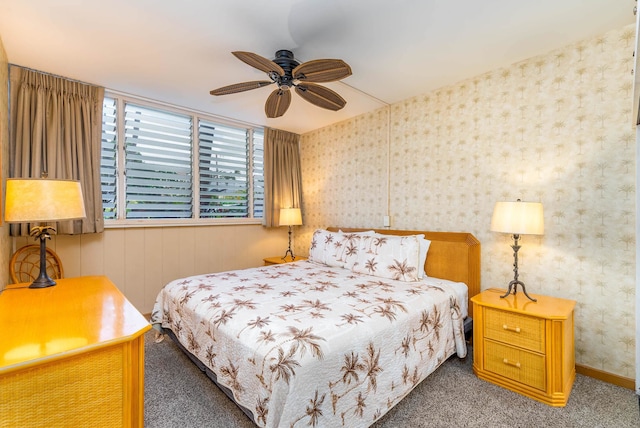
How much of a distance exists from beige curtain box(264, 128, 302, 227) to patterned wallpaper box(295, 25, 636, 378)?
167cm

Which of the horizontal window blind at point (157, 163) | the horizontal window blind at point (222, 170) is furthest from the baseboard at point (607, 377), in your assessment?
the horizontal window blind at point (157, 163)

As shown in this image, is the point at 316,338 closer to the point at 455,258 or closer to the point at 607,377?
the point at 455,258

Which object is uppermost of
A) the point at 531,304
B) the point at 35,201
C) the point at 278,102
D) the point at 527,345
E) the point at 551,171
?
the point at 278,102

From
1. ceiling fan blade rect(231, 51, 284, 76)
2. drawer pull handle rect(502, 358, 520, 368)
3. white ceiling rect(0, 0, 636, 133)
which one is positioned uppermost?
white ceiling rect(0, 0, 636, 133)

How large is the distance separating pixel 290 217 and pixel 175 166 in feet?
5.17

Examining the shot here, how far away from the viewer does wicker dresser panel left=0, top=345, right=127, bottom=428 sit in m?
0.91

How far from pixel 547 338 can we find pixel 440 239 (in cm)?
117

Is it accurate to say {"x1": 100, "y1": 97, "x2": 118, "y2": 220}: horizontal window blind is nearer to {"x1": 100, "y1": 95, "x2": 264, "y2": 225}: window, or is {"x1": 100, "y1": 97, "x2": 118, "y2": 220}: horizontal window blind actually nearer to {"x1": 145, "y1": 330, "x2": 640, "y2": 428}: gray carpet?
{"x1": 100, "y1": 95, "x2": 264, "y2": 225}: window

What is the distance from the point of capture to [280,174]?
4289 mm

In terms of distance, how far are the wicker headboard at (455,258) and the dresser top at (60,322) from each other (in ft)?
8.09

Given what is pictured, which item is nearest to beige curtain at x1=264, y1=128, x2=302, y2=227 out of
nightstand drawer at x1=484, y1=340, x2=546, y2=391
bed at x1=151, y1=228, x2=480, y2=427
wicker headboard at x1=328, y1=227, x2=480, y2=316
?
bed at x1=151, y1=228, x2=480, y2=427

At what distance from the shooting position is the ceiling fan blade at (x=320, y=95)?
Answer: 2.14m

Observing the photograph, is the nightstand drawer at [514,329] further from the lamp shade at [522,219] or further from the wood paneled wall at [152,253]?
the wood paneled wall at [152,253]

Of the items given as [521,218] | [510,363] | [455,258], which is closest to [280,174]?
[455,258]
